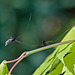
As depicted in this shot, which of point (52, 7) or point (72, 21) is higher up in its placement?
point (52, 7)

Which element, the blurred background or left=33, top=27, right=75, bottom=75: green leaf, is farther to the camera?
the blurred background

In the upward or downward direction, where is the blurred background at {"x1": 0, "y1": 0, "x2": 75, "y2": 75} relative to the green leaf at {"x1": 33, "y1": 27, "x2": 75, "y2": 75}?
upward

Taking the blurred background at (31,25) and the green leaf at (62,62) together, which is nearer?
the green leaf at (62,62)

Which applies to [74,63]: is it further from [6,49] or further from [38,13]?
[38,13]

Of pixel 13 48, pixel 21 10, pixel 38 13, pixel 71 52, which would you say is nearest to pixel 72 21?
pixel 38 13

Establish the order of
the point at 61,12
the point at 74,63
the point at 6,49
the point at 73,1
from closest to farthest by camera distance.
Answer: the point at 74,63 → the point at 6,49 → the point at 73,1 → the point at 61,12

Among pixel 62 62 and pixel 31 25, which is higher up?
pixel 31 25

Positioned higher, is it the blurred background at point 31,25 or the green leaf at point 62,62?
the blurred background at point 31,25

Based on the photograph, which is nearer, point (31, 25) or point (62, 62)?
point (62, 62)
